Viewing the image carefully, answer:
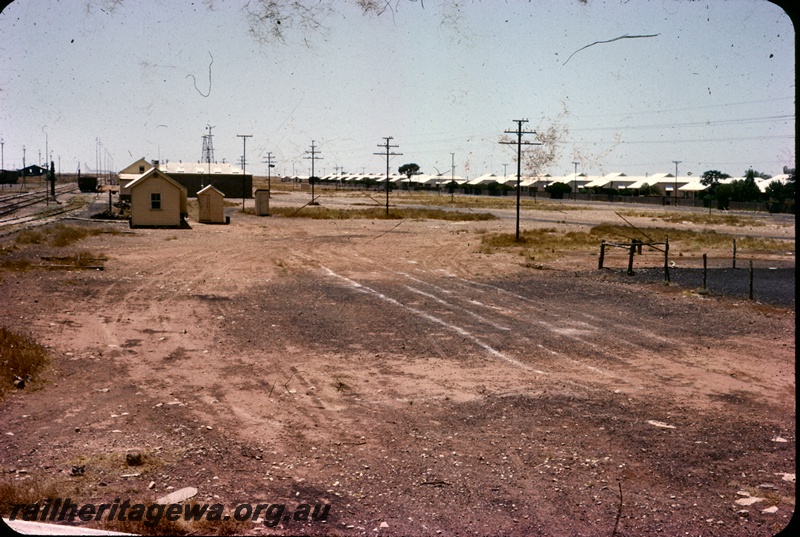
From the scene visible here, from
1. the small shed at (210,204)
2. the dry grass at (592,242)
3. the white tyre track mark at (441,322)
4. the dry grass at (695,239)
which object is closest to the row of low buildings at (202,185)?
the small shed at (210,204)

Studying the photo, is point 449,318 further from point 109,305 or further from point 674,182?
point 674,182

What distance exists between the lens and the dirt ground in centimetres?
673

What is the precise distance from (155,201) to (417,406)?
37393 millimetres

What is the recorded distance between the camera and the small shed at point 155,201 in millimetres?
43125

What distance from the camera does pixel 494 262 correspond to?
1166 inches

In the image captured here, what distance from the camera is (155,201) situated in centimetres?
4366

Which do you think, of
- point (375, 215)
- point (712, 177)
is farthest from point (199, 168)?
point (712, 177)

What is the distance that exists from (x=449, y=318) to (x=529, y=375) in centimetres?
535

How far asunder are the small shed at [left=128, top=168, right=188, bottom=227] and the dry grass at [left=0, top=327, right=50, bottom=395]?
31.8m

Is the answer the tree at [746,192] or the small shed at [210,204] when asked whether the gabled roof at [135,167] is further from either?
the tree at [746,192]

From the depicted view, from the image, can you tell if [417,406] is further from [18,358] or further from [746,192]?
[746,192]

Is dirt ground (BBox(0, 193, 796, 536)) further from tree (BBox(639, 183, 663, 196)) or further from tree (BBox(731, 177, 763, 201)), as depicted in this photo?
tree (BBox(639, 183, 663, 196))

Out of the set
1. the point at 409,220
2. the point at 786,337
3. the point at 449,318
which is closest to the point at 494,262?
the point at 449,318

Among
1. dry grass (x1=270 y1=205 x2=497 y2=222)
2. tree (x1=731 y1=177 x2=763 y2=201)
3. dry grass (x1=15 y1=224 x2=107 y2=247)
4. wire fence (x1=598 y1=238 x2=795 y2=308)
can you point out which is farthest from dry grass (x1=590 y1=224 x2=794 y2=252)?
tree (x1=731 y1=177 x2=763 y2=201)
